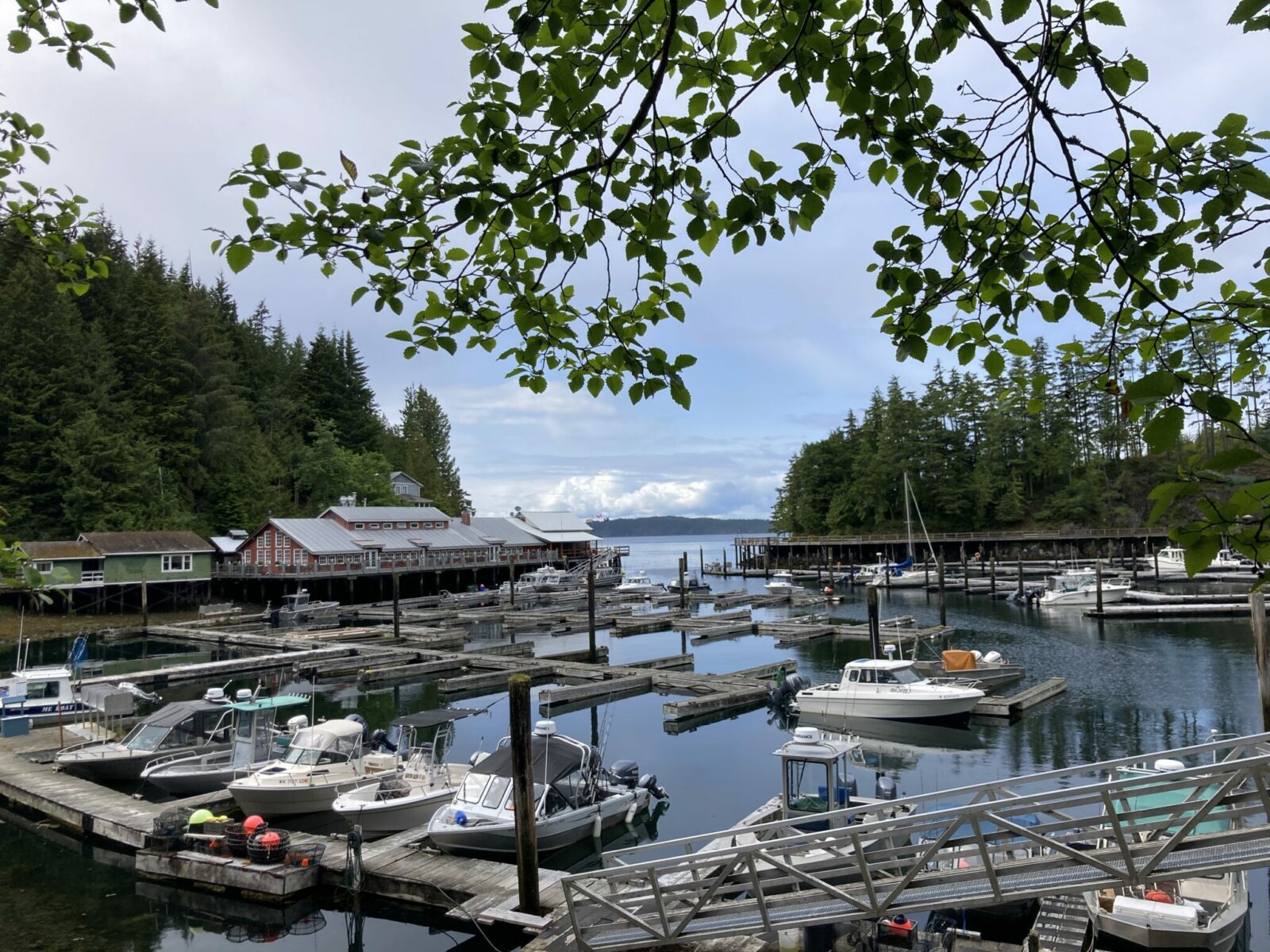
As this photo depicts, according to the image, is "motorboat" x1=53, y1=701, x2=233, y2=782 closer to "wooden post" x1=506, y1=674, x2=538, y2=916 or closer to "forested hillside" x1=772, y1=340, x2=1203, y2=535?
"wooden post" x1=506, y1=674, x2=538, y2=916

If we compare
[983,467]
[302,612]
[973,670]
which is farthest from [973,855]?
[983,467]

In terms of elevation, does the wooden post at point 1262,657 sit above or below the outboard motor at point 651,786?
above

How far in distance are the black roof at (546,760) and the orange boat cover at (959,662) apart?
1682 cm

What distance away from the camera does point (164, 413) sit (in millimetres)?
67688

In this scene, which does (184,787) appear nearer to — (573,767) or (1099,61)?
(573,767)

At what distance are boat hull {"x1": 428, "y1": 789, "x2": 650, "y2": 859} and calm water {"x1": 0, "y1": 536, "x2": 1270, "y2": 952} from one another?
0.56 metres

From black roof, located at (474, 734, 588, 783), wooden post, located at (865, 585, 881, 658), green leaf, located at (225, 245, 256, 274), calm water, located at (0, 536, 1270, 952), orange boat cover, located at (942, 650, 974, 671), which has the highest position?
green leaf, located at (225, 245, 256, 274)

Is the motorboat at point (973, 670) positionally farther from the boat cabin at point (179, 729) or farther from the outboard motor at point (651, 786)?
the boat cabin at point (179, 729)

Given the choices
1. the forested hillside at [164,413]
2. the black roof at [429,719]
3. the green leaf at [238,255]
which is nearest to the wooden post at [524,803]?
the black roof at [429,719]

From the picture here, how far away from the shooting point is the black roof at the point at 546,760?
14749 mm

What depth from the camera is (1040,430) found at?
3625 inches

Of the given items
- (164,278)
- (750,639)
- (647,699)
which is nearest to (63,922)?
(647,699)

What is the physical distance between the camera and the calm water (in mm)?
12109

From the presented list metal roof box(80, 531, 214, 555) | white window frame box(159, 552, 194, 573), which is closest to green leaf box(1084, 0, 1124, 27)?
metal roof box(80, 531, 214, 555)
